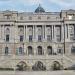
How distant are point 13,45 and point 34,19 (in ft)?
29.7

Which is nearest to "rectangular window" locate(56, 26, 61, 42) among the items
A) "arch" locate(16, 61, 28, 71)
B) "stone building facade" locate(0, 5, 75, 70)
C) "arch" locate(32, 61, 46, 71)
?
"stone building facade" locate(0, 5, 75, 70)

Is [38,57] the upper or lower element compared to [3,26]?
lower

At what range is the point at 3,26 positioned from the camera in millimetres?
121438

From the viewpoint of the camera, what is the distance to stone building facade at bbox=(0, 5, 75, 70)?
120000 mm

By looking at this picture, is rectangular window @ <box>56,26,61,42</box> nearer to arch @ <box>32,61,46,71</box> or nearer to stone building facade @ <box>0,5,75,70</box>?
stone building facade @ <box>0,5,75,70</box>

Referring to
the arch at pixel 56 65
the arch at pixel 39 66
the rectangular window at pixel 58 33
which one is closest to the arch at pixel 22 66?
the arch at pixel 39 66

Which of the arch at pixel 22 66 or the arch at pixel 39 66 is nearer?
the arch at pixel 22 66

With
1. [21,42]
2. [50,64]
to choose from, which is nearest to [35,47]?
[21,42]

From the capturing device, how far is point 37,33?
122m

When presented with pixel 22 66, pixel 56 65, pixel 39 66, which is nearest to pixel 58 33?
pixel 56 65

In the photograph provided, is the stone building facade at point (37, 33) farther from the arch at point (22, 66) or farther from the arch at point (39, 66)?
the arch at point (39, 66)

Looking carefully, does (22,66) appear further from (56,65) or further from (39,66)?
(56,65)

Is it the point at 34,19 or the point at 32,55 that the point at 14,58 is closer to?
the point at 32,55

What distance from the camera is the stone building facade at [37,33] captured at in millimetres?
120000
